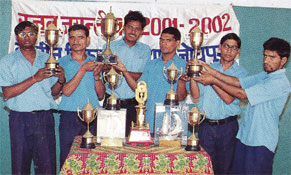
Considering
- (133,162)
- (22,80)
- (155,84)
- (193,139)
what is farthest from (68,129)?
(193,139)

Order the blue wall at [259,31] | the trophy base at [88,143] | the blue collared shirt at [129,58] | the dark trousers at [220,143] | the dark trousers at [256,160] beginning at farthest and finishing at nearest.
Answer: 1. the blue wall at [259,31]
2. the blue collared shirt at [129,58]
3. the dark trousers at [220,143]
4. the dark trousers at [256,160]
5. the trophy base at [88,143]

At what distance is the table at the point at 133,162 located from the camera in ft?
8.24

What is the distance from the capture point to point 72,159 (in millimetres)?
2512

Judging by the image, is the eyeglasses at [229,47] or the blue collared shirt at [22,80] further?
the eyeglasses at [229,47]

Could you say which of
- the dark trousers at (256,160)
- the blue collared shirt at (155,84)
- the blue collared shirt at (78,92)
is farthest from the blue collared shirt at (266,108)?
the blue collared shirt at (78,92)

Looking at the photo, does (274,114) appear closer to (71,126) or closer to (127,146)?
(127,146)

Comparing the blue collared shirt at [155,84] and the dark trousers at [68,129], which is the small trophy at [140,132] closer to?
the blue collared shirt at [155,84]

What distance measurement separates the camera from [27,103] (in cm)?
340

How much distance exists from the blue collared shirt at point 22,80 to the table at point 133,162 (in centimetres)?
102

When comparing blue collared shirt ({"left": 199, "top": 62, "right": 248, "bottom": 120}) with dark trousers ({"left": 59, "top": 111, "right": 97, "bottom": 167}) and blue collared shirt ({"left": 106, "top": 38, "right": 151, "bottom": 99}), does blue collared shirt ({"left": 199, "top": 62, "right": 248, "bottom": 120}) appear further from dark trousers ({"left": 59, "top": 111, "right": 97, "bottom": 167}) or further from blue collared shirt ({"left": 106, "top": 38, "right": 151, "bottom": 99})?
dark trousers ({"left": 59, "top": 111, "right": 97, "bottom": 167})

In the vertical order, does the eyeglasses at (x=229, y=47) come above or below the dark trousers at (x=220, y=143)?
above

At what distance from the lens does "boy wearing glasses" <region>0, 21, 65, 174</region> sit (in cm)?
338

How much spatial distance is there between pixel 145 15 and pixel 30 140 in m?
1.85

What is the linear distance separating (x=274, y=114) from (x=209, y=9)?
180 cm
